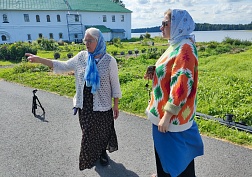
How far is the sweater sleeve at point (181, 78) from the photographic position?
5.48 ft

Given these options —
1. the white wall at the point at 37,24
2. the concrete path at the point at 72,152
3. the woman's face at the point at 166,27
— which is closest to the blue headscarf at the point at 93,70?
the woman's face at the point at 166,27

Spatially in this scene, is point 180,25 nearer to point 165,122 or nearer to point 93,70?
point 165,122

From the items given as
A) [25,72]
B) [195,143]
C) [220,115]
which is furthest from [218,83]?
[25,72]

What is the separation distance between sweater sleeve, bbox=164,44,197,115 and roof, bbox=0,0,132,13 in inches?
1470

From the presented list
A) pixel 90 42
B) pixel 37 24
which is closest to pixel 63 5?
pixel 37 24

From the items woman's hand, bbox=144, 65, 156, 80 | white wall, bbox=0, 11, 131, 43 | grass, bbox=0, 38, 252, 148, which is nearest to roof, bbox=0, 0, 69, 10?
white wall, bbox=0, 11, 131, 43

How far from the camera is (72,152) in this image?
3.37 meters

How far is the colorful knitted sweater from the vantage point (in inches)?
66.2

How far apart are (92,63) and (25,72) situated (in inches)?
363

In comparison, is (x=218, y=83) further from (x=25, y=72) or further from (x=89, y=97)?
(x=25, y=72)

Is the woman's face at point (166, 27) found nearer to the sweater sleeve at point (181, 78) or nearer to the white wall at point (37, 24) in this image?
the sweater sleeve at point (181, 78)

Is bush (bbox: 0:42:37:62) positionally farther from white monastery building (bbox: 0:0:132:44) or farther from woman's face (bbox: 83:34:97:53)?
white monastery building (bbox: 0:0:132:44)

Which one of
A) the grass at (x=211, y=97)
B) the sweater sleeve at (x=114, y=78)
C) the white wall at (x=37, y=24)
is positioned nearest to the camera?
the sweater sleeve at (x=114, y=78)

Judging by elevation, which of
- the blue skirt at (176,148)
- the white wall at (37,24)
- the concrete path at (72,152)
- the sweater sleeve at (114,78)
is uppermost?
the white wall at (37,24)
